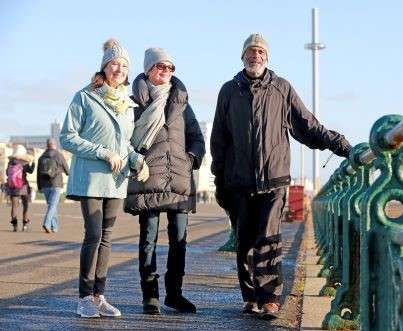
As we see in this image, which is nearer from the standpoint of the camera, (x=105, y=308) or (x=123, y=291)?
(x=105, y=308)

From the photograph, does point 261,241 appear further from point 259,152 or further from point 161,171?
point 161,171

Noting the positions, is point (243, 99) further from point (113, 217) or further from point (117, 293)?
point (117, 293)

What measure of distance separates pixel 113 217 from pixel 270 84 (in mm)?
1320

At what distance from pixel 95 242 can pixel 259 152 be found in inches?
46.3

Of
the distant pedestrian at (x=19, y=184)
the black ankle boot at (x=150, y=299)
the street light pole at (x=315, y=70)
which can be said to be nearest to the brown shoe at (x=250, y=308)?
the black ankle boot at (x=150, y=299)

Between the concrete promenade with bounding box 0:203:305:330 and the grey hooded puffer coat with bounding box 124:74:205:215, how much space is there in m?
0.72

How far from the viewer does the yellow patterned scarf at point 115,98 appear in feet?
18.6

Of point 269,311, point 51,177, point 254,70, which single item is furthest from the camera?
point 51,177

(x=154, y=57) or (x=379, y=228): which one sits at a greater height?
(x=154, y=57)

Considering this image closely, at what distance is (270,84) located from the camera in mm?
5777

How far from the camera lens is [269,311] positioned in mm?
5547

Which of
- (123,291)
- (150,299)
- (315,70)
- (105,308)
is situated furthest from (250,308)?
(315,70)

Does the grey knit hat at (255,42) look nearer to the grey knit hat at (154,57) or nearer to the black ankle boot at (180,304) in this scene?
the grey knit hat at (154,57)

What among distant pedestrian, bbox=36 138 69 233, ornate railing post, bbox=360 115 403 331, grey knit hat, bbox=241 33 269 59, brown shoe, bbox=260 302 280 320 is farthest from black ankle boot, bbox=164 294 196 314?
distant pedestrian, bbox=36 138 69 233
